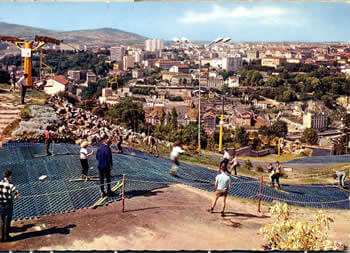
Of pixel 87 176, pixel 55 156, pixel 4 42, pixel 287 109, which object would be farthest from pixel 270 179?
pixel 287 109

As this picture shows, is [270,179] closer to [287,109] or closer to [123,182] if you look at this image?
[123,182]

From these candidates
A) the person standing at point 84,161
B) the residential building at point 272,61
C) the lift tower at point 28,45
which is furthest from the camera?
the residential building at point 272,61

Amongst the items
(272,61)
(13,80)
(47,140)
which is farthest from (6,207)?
(272,61)

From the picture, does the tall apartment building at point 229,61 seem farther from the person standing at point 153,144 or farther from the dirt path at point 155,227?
the dirt path at point 155,227

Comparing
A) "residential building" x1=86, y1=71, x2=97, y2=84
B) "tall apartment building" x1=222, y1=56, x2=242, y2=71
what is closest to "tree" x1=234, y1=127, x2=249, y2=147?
"residential building" x1=86, y1=71, x2=97, y2=84

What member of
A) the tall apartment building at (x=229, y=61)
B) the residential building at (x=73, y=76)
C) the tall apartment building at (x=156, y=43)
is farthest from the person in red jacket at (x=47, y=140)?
the tall apartment building at (x=229, y=61)

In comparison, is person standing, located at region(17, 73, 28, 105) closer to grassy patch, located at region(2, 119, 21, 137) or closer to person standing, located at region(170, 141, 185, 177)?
grassy patch, located at region(2, 119, 21, 137)
